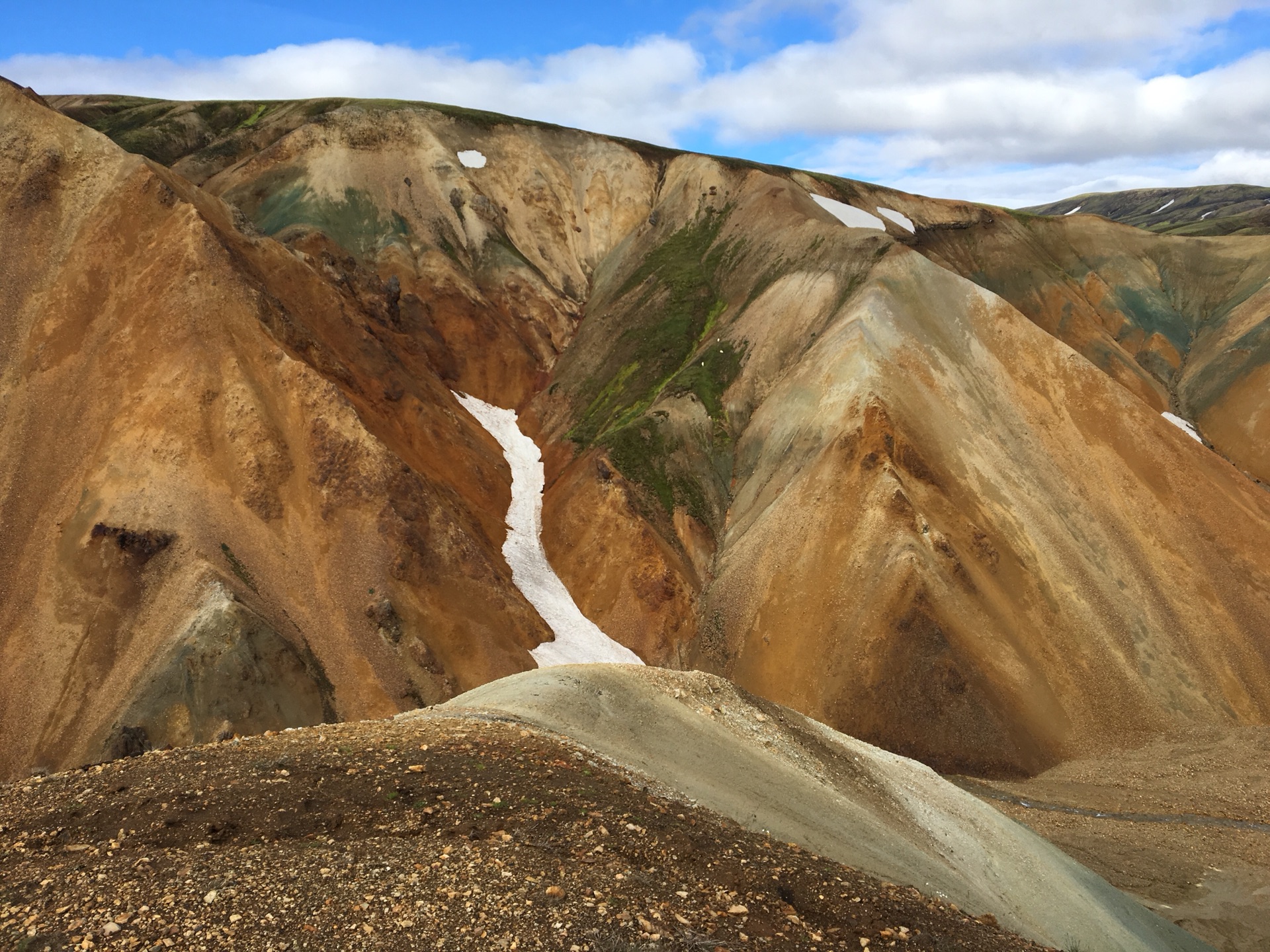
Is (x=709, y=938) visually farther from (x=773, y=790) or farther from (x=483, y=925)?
(x=773, y=790)

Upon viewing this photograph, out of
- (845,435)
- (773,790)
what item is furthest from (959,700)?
(773,790)

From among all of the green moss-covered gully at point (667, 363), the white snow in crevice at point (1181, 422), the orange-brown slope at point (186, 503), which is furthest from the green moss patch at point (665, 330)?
the white snow in crevice at point (1181, 422)

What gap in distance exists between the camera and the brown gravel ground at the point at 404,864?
31.4 feet

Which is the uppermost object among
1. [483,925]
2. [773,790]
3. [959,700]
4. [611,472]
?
[611,472]

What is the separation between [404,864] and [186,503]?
2585cm

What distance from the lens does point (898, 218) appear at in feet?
257

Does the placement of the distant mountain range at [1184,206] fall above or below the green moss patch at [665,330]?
above

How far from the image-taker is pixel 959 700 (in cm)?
3434

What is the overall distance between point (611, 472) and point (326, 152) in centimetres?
3956

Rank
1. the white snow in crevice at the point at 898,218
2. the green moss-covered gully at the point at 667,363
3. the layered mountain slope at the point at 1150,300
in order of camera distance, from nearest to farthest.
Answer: the green moss-covered gully at the point at 667,363, the layered mountain slope at the point at 1150,300, the white snow in crevice at the point at 898,218

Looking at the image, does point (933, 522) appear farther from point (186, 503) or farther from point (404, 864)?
point (404, 864)

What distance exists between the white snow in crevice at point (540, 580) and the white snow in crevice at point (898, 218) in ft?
133

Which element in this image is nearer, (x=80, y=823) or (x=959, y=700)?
(x=80, y=823)

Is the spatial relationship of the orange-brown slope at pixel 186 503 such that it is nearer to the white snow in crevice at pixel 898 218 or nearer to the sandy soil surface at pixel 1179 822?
the sandy soil surface at pixel 1179 822
